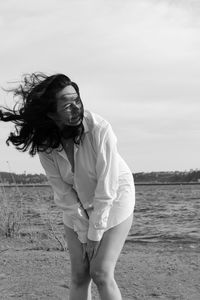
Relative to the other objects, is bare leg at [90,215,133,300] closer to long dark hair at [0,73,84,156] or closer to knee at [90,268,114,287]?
→ knee at [90,268,114,287]

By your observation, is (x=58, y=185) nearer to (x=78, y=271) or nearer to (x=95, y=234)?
(x=95, y=234)

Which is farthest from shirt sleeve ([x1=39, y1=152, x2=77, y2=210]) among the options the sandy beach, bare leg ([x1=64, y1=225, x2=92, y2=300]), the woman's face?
the sandy beach

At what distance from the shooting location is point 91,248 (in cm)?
309

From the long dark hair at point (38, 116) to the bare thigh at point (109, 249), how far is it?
2.01 feet

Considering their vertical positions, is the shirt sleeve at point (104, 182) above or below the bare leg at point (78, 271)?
above

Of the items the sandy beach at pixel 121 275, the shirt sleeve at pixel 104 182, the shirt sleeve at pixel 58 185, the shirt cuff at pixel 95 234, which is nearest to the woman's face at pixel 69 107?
the shirt sleeve at pixel 104 182

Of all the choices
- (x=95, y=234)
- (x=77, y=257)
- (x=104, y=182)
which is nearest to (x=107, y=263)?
(x=95, y=234)

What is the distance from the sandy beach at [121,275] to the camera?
4.40m

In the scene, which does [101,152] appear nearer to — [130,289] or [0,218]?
[130,289]

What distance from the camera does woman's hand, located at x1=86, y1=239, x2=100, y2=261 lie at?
3.07 m

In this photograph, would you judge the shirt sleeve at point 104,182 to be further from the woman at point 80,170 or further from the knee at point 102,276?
the knee at point 102,276

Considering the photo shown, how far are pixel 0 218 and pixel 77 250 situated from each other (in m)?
5.01

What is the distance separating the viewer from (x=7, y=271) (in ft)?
17.2

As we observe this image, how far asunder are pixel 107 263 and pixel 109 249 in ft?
0.28
